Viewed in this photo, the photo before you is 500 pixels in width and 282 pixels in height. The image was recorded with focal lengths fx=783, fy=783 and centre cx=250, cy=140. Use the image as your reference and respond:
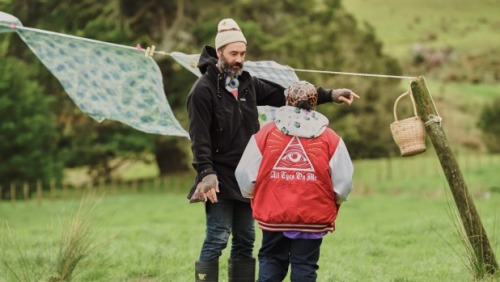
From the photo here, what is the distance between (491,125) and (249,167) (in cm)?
4117

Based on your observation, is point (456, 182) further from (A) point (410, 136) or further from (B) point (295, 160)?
(B) point (295, 160)

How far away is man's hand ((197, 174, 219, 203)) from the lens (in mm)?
5371

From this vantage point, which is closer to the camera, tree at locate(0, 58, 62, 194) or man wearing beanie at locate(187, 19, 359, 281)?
man wearing beanie at locate(187, 19, 359, 281)

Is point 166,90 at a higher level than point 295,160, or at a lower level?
higher

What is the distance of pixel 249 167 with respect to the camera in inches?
208

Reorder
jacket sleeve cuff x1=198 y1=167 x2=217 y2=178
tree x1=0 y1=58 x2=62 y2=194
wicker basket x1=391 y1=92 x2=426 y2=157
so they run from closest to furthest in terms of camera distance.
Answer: jacket sleeve cuff x1=198 y1=167 x2=217 y2=178
wicker basket x1=391 y1=92 x2=426 y2=157
tree x1=0 y1=58 x2=62 y2=194

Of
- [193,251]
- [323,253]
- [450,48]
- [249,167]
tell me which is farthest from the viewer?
[450,48]

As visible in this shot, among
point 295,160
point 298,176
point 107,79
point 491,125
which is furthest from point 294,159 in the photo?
point 491,125

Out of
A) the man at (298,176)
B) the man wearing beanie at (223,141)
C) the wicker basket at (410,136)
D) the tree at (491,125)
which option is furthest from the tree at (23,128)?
the tree at (491,125)

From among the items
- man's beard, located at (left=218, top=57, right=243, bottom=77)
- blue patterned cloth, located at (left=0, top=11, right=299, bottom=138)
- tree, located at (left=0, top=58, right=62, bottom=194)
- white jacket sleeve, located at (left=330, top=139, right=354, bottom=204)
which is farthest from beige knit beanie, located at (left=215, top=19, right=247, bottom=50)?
tree, located at (left=0, top=58, right=62, bottom=194)

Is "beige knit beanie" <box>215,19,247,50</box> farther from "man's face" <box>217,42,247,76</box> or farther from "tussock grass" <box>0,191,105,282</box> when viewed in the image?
"tussock grass" <box>0,191,105,282</box>

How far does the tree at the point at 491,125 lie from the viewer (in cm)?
4372

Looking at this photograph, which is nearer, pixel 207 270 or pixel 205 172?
pixel 205 172

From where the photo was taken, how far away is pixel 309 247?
209 inches
